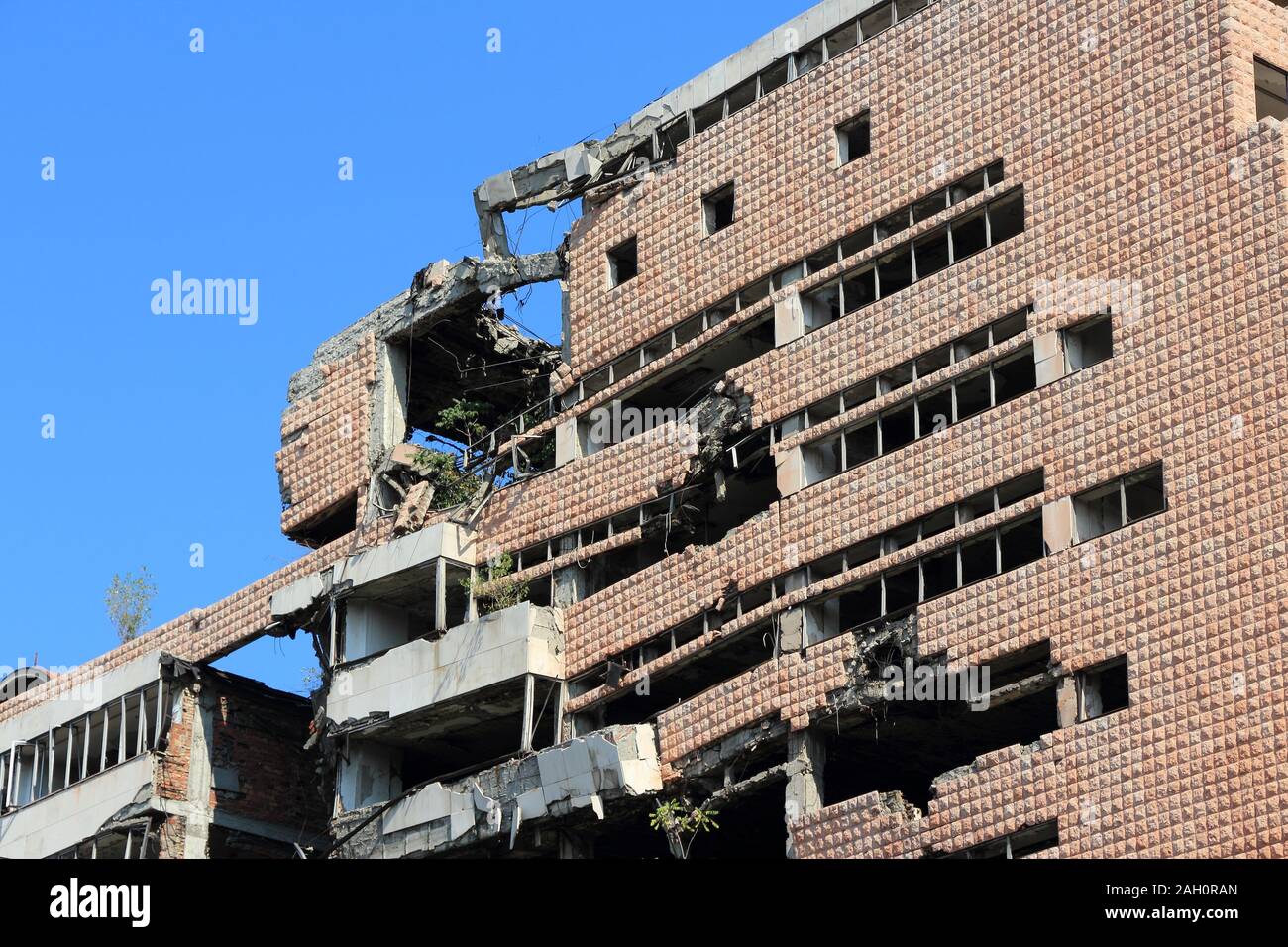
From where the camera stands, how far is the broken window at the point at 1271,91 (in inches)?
1394

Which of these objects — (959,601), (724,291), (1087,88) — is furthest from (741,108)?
(959,601)

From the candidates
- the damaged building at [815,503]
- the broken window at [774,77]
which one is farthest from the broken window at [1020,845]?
the broken window at [774,77]

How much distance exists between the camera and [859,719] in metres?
35.7

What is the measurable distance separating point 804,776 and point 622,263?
40.5 ft

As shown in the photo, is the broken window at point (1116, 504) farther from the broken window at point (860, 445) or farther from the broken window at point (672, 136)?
the broken window at point (672, 136)

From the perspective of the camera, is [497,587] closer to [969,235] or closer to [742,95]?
[742,95]

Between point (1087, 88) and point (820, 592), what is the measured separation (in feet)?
30.0

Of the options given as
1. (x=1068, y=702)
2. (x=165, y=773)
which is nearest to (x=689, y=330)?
(x=1068, y=702)

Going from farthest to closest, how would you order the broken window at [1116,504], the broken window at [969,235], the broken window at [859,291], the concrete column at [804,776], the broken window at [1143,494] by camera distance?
1. the broken window at [859,291]
2. the broken window at [969,235]
3. the concrete column at [804,776]
4. the broken window at [1116,504]
5. the broken window at [1143,494]

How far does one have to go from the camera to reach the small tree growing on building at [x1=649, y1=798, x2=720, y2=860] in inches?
1483

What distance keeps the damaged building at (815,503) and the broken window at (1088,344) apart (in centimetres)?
9
